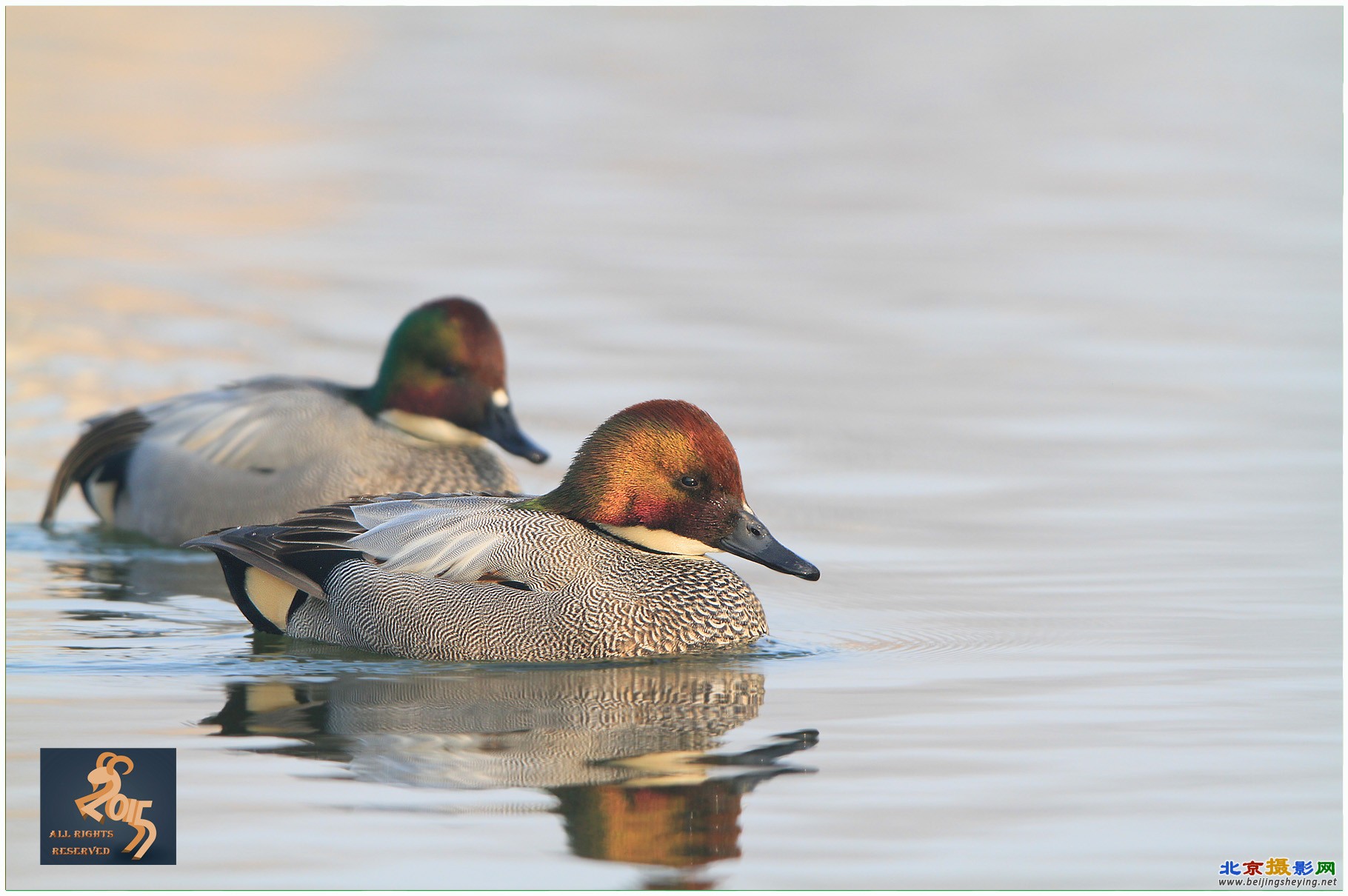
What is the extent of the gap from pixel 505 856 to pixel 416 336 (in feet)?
18.9

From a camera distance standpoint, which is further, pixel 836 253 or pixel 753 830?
pixel 836 253

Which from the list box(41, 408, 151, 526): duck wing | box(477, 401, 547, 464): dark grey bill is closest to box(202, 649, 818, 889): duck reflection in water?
box(477, 401, 547, 464): dark grey bill

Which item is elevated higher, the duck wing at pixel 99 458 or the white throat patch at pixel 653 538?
the duck wing at pixel 99 458

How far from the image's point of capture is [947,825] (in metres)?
6.71

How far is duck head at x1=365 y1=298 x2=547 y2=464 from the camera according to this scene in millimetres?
11648

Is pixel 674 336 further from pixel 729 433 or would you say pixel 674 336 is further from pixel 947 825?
pixel 947 825

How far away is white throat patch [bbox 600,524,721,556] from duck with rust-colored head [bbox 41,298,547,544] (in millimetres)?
2323

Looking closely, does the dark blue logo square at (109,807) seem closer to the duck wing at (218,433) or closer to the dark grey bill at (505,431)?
the duck wing at (218,433)

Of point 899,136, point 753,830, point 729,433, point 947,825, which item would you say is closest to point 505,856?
point 753,830

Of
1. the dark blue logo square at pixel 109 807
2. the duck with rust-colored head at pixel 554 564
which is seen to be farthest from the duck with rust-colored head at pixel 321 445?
the dark blue logo square at pixel 109 807

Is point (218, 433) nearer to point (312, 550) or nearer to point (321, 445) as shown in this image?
point (321, 445)

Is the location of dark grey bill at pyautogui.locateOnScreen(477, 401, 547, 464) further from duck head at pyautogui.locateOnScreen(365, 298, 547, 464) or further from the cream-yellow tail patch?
the cream-yellow tail patch

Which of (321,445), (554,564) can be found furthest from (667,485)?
(321,445)

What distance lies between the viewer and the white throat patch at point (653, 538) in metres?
9.02
